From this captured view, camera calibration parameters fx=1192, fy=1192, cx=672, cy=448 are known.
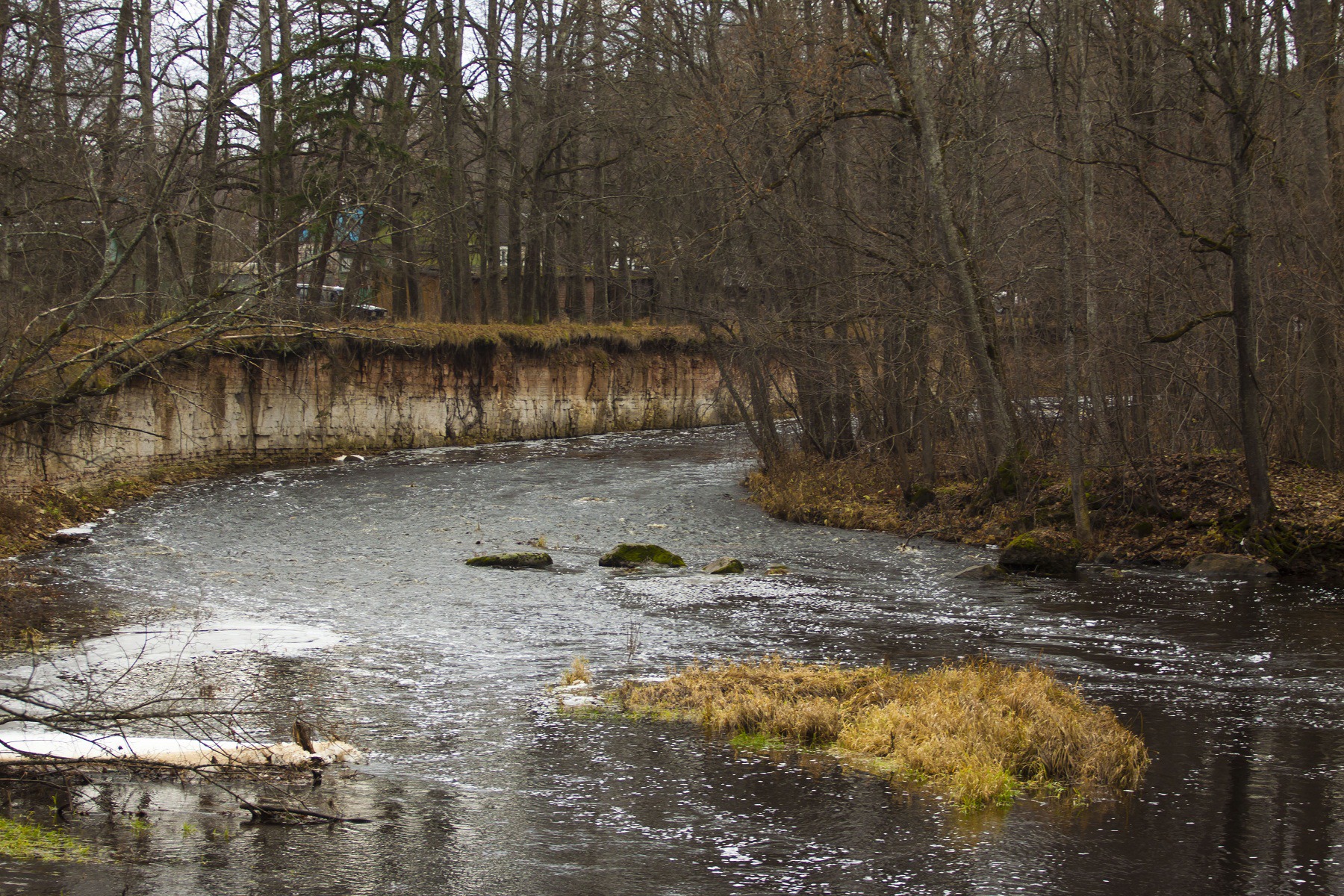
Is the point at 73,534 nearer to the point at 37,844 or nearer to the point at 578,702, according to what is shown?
the point at 578,702

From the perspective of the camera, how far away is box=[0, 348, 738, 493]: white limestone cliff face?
82.7ft

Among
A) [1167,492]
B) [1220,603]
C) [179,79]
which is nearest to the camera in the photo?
[1220,603]

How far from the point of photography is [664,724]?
9375 millimetres

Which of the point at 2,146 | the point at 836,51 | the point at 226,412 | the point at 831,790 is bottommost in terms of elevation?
the point at 831,790

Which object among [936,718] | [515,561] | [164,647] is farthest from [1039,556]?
[164,647]

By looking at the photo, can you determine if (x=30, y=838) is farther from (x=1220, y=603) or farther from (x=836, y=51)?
(x=836, y=51)

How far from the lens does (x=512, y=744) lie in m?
8.80

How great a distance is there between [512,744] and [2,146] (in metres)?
11.7

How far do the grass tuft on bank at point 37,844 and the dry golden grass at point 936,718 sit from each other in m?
4.31

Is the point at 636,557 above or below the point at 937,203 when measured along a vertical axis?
below

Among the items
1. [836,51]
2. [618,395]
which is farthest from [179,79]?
[618,395]

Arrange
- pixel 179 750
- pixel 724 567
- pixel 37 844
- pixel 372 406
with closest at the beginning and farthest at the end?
pixel 37 844, pixel 179 750, pixel 724 567, pixel 372 406

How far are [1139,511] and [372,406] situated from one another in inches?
893

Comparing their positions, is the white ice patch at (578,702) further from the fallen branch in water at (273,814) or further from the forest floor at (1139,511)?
the forest floor at (1139,511)
